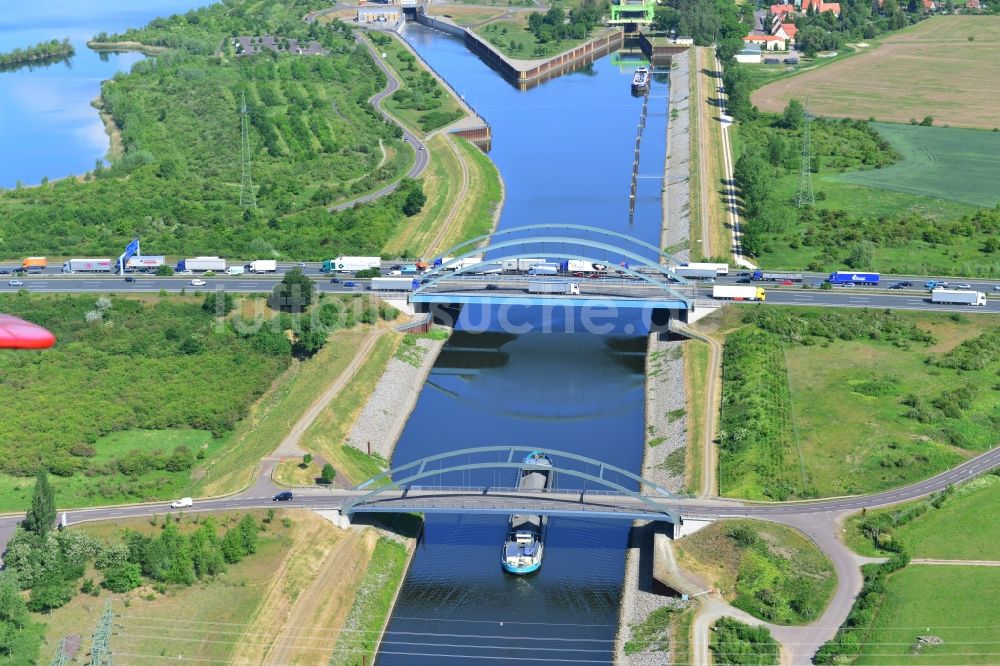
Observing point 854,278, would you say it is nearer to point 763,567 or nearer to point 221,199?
point 763,567

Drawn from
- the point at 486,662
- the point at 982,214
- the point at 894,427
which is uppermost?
the point at 982,214

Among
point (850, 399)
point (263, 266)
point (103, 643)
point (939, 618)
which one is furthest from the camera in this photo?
point (263, 266)

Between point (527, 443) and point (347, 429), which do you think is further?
point (527, 443)

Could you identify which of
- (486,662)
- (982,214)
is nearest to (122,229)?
(486,662)

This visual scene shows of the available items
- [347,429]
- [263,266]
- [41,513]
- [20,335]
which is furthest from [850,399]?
[20,335]

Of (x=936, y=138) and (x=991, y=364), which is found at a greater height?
(x=936, y=138)

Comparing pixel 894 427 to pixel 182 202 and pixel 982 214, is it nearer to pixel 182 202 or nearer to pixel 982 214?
pixel 982 214

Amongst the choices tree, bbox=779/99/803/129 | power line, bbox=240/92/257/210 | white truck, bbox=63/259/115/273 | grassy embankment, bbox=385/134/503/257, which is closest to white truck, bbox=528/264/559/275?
grassy embankment, bbox=385/134/503/257
